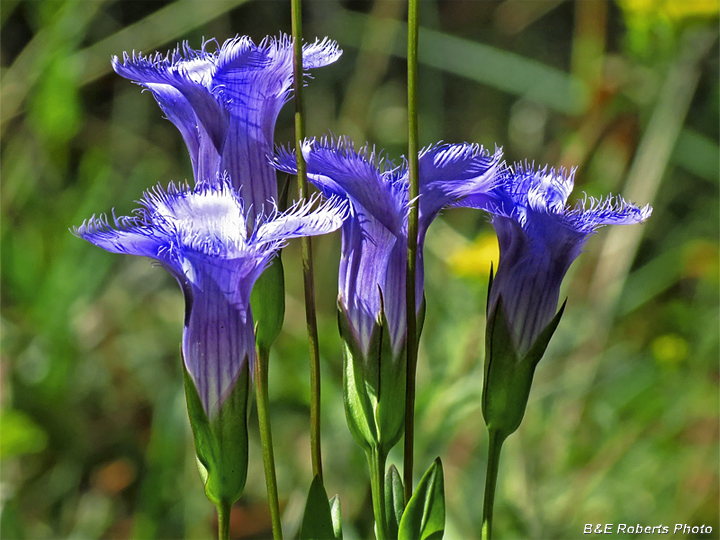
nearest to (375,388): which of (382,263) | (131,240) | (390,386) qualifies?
(390,386)

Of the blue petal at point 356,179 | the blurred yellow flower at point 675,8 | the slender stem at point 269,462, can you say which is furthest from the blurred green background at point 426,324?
the blue petal at point 356,179

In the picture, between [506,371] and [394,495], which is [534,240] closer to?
[506,371]

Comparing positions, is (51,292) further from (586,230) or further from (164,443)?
(586,230)

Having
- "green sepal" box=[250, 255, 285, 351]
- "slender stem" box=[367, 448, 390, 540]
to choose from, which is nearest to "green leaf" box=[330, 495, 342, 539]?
"slender stem" box=[367, 448, 390, 540]

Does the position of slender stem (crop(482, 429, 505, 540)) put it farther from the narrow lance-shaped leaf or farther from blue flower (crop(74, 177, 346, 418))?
blue flower (crop(74, 177, 346, 418))

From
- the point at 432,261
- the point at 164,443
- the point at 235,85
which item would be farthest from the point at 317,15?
the point at 235,85

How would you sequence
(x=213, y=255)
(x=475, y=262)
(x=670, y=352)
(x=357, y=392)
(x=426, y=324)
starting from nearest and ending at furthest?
1. (x=213, y=255)
2. (x=357, y=392)
3. (x=475, y=262)
4. (x=670, y=352)
5. (x=426, y=324)
